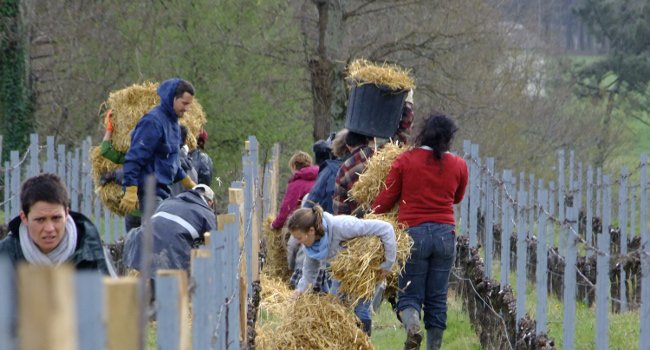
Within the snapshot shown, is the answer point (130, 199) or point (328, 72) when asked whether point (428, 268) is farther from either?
point (328, 72)

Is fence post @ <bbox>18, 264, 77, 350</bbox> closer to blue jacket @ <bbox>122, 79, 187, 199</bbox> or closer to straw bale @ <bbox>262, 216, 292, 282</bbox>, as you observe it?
blue jacket @ <bbox>122, 79, 187, 199</bbox>

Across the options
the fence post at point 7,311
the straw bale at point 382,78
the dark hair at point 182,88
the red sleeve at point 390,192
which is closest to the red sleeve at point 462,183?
the red sleeve at point 390,192

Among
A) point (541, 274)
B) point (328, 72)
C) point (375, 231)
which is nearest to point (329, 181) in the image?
point (375, 231)

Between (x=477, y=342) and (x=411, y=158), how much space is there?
258 cm

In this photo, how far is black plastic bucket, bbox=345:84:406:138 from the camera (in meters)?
10.1

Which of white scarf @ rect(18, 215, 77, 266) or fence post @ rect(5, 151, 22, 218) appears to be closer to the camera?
white scarf @ rect(18, 215, 77, 266)

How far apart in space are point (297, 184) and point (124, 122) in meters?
1.88

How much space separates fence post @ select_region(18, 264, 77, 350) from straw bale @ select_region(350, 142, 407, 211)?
7.15 m

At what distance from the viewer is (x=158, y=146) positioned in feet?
31.6

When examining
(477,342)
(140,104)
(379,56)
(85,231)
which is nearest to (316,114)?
(379,56)

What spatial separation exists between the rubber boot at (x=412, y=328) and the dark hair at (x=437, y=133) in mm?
1064

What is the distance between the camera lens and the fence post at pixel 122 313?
232 cm

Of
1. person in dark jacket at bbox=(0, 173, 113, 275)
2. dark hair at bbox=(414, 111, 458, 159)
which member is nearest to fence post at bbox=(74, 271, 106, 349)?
person in dark jacket at bbox=(0, 173, 113, 275)

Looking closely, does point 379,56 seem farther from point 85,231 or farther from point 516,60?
point 85,231
